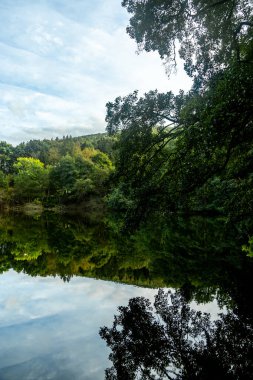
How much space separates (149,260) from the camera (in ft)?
57.7

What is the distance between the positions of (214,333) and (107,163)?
6417 centimetres

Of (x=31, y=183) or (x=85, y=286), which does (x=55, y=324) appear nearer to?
(x=85, y=286)

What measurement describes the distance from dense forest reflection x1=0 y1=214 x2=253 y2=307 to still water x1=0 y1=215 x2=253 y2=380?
4 centimetres

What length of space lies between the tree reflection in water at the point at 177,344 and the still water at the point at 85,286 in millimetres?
355

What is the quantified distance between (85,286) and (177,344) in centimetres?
586

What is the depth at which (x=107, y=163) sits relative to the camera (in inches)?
2803

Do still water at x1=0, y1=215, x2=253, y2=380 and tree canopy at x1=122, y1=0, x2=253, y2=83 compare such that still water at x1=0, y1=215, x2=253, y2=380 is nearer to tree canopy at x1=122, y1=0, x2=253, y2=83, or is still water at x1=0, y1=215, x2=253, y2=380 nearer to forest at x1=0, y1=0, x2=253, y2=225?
forest at x1=0, y1=0, x2=253, y2=225

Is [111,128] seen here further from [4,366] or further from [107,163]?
[107,163]

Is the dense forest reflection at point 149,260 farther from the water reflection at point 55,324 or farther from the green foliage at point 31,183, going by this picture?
the green foliage at point 31,183

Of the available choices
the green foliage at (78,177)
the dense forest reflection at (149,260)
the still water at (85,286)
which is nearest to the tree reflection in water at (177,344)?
the still water at (85,286)

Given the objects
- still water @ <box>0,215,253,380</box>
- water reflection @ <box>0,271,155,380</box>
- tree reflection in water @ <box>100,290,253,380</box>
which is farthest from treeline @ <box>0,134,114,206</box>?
tree reflection in water @ <box>100,290,253,380</box>

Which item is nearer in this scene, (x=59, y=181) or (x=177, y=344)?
(x=177, y=344)

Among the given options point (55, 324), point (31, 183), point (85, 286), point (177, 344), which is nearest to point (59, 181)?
point (31, 183)

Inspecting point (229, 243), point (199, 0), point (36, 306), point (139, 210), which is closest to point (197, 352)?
point (36, 306)
